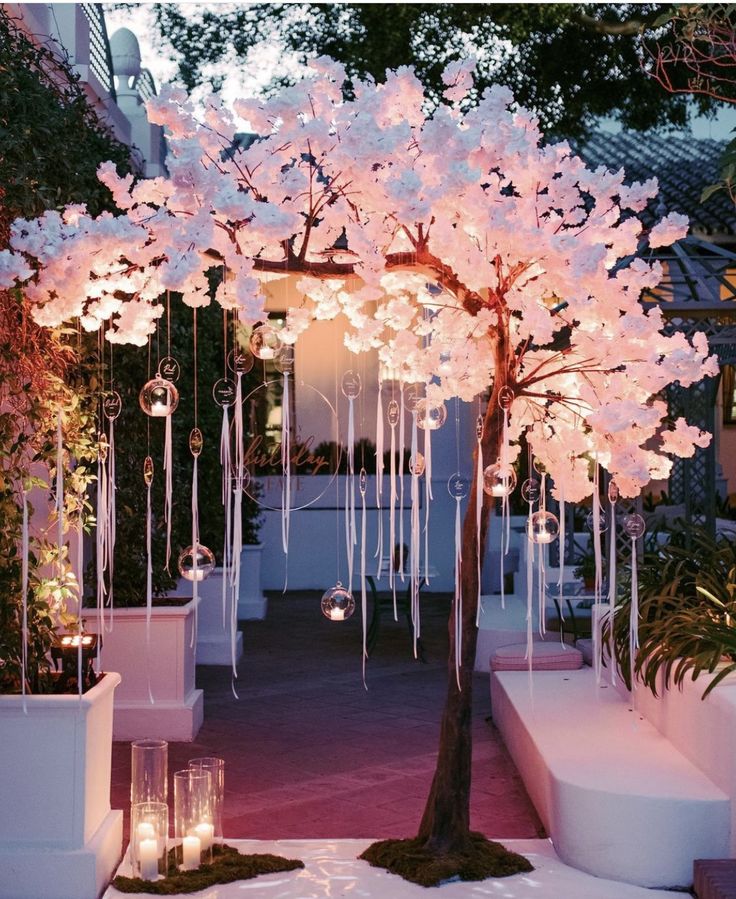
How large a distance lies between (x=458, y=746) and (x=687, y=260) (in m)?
8.91

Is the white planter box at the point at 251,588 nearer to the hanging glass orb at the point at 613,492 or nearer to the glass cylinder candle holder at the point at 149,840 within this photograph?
the glass cylinder candle holder at the point at 149,840

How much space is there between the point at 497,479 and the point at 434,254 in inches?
34.5

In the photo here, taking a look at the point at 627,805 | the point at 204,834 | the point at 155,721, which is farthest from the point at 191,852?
the point at 155,721

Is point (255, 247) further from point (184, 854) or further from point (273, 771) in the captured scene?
point (273, 771)

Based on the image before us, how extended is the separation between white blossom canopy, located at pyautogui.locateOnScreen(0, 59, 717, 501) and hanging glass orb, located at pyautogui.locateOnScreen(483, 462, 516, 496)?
0.85ft

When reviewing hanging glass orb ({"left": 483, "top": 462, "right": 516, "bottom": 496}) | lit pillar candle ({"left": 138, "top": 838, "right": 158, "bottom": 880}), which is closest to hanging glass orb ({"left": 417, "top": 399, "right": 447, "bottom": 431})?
hanging glass orb ({"left": 483, "top": 462, "right": 516, "bottom": 496})

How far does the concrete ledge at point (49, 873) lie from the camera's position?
13.9 feet

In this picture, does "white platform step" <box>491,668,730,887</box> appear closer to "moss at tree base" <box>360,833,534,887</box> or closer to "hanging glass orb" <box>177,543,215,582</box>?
"moss at tree base" <box>360,833,534,887</box>

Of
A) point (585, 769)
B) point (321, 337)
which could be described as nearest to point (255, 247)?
point (585, 769)

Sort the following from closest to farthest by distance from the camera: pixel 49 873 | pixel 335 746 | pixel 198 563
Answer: pixel 49 873
pixel 198 563
pixel 335 746

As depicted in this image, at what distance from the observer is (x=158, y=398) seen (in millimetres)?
4355

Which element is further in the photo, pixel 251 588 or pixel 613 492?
pixel 251 588

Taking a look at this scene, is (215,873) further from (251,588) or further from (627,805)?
(251,588)

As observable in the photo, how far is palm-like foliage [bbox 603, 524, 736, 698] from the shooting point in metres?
5.29
